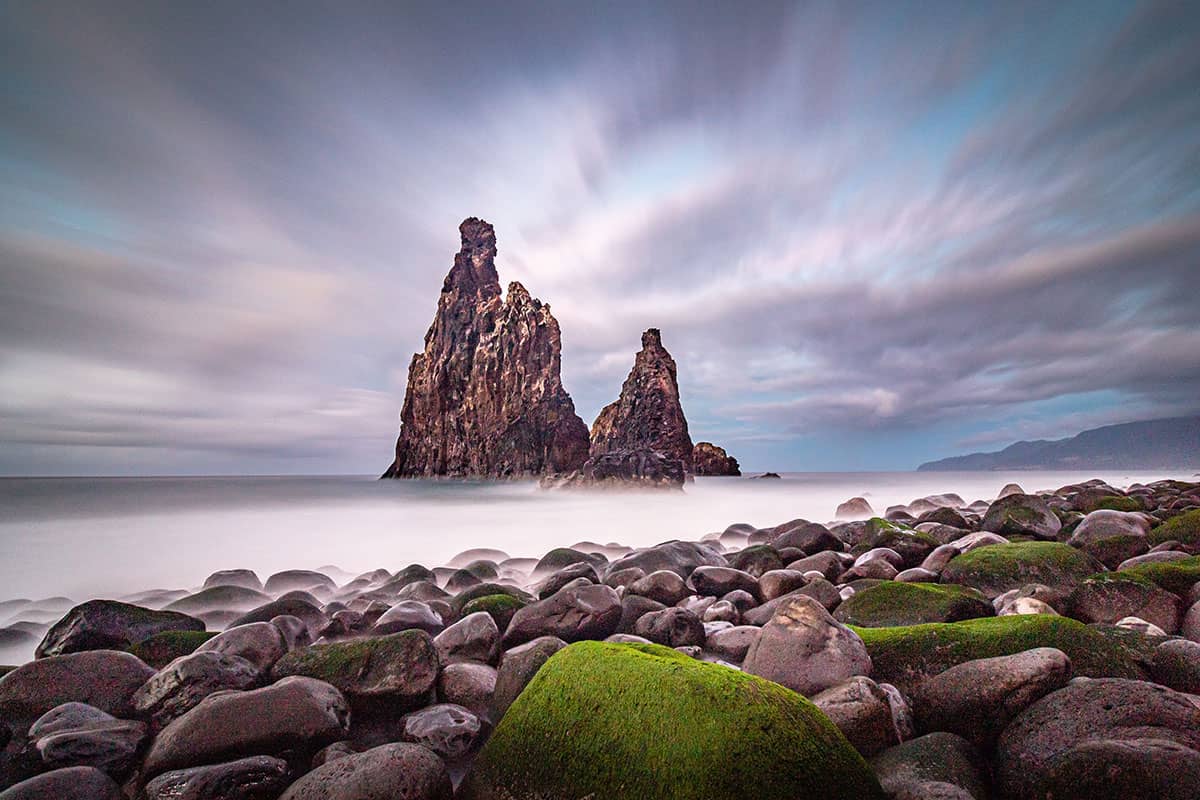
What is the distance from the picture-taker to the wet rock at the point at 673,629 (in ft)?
13.3

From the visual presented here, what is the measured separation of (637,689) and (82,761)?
274 centimetres

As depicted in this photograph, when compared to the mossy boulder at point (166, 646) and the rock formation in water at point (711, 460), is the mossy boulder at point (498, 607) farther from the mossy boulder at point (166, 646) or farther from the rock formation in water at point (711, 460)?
the rock formation in water at point (711, 460)

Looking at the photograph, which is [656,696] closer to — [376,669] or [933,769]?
[933,769]

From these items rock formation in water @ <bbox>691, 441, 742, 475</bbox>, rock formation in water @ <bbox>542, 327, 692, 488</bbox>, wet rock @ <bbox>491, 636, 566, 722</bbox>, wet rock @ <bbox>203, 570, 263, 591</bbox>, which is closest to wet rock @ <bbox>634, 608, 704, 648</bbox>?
wet rock @ <bbox>491, 636, 566, 722</bbox>

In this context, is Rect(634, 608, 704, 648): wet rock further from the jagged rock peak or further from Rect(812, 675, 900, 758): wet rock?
the jagged rock peak

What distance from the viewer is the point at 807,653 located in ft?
9.27

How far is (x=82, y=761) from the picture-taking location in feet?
8.58

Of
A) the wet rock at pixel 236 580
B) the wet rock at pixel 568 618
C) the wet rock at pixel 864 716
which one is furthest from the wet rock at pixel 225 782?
the wet rock at pixel 236 580

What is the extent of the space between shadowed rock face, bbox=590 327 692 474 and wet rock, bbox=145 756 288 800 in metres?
41.7

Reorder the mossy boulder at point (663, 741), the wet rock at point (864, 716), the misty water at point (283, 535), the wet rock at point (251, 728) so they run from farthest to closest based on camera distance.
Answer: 1. the misty water at point (283, 535)
2. the wet rock at point (251, 728)
3. the wet rock at point (864, 716)
4. the mossy boulder at point (663, 741)

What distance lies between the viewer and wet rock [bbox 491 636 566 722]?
322cm

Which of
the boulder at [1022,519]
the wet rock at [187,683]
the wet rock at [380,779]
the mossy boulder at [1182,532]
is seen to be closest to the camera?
the wet rock at [380,779]

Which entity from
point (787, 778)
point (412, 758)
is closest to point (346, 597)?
point (412, 758)

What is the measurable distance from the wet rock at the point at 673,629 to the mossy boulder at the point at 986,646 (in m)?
1.29
